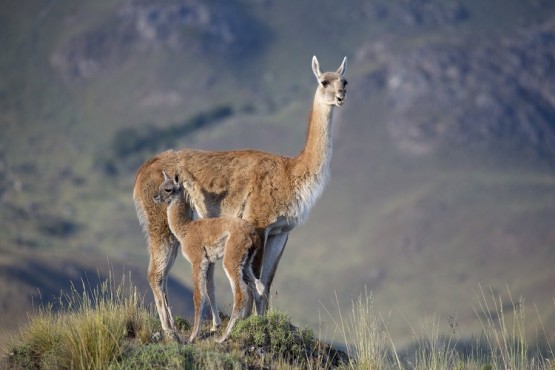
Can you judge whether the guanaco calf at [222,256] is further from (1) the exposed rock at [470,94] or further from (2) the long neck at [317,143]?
(1) the exposed rock at [470,94]

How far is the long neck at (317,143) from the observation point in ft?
55.3

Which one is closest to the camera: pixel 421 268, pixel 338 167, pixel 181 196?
pixel 181 196

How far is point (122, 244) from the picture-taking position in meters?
144

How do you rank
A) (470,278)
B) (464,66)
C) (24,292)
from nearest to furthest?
(24,292) → (470,278) → (464,66)

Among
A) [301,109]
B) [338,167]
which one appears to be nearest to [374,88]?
[301,109]

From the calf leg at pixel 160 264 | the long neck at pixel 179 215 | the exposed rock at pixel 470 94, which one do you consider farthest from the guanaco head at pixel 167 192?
the exposed rock at pixel 470 94

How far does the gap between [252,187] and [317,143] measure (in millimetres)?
1450

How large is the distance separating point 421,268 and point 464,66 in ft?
227

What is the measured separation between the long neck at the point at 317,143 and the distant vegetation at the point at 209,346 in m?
2.88

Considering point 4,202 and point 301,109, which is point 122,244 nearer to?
point 4,202

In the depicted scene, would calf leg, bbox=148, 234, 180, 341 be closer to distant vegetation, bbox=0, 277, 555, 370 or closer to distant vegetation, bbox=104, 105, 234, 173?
distant vegetation, bbox=0, 277, 555, 370

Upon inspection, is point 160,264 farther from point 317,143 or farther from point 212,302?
point 317,143

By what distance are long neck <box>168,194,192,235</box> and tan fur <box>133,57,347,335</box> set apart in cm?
36

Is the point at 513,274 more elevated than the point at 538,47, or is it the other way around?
the point at 538,47
